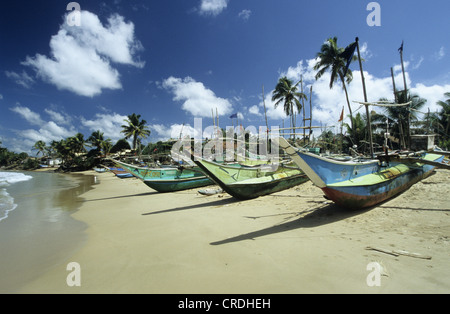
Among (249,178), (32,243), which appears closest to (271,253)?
(32,243)

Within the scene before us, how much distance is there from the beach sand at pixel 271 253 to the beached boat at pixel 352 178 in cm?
52

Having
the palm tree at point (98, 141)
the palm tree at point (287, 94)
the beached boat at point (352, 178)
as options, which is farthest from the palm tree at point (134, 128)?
the beached boat at point (352, 178)

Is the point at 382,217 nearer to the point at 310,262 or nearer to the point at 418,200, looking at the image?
the point at 418,200

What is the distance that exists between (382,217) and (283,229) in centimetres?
323

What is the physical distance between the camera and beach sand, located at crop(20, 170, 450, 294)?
325cm

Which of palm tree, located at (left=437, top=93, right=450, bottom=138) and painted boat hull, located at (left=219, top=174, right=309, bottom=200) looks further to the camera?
palm tree, located at (left=437, top=93, right=450, bottom=138)

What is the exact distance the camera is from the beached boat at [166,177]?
1498 cm

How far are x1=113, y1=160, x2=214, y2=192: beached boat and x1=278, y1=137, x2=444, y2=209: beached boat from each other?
10.1m

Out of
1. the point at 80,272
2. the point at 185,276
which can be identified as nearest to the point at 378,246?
the point at 185,276

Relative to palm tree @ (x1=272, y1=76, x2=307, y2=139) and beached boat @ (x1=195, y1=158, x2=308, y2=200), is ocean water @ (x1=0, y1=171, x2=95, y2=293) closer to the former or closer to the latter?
beached boat @ (x1=195, y1=158, x2=308, y2=200)

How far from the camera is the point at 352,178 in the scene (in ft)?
22.4

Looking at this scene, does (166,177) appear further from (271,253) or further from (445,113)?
(445,113)

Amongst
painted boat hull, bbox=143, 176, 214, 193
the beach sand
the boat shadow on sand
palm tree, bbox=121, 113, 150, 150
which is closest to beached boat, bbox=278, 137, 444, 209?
the boat shadow on sand

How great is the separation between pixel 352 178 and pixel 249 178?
5.47 m
